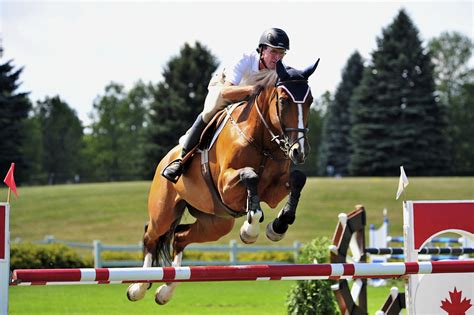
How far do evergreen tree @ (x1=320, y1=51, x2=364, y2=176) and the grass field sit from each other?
20711 mm

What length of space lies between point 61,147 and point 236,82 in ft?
195

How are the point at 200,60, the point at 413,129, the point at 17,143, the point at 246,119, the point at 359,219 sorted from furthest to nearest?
1. the point at 200,60
2. the point at 413,129
3. the point at 17,143
4. the point at 359,219
5. the point at 246,119

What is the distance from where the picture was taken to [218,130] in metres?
6.91

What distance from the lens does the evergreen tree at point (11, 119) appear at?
1661 inches

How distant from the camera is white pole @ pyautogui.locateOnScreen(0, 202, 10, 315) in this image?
495 cm

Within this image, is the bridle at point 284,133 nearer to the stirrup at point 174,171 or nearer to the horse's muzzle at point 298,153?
the horse's muzzle at point 298,153

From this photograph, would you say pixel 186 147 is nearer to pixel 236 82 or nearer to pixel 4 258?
pixel 236 82

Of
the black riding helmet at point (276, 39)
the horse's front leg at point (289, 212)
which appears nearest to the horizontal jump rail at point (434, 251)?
the horse's front leg at point (289, 212)

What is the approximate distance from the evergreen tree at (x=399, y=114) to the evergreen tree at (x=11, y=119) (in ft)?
A: 66.1

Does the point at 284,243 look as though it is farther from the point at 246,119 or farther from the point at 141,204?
the point at 246,119

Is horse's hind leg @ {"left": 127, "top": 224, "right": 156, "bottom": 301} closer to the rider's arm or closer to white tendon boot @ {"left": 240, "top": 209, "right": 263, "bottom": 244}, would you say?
white tendon boot @ {"left": 240, "top": 209, "right": 263, "bottom": 244}

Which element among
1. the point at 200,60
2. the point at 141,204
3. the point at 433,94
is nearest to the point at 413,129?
the point at 433,94

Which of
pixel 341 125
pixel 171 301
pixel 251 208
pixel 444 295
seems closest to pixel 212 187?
pixel 251 208

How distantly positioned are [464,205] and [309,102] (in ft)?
6.17
